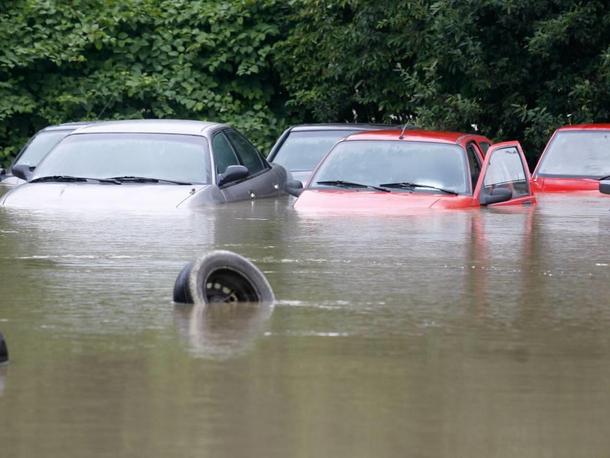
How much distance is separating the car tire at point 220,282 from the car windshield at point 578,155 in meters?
9.15

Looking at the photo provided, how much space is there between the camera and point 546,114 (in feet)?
70.4

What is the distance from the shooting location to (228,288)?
328 inches

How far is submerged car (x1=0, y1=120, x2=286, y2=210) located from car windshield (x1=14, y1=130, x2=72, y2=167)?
13.9 ft

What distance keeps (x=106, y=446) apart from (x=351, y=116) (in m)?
21.3

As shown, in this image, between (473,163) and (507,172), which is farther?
(507,172)

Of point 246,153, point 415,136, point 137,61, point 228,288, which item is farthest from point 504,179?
point 137,61

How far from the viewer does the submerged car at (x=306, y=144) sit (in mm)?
18531

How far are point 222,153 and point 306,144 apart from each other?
4.47 m

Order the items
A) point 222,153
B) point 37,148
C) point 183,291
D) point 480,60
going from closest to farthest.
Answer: point 183,291, point 222,153, point 37,148, point 480,60

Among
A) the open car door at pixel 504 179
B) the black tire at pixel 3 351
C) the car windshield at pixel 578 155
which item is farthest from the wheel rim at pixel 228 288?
the car windshield at pixel 578 155

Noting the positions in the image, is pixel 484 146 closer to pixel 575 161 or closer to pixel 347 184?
pixel 575 161

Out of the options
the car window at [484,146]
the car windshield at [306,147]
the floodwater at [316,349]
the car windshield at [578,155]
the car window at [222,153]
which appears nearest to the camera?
the floodwater at [316,349]

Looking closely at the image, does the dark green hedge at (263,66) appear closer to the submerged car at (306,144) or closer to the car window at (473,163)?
the submerged car at (306,144)

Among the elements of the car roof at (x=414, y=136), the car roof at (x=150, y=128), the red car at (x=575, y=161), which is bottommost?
the red car at (x=575, y=161)
